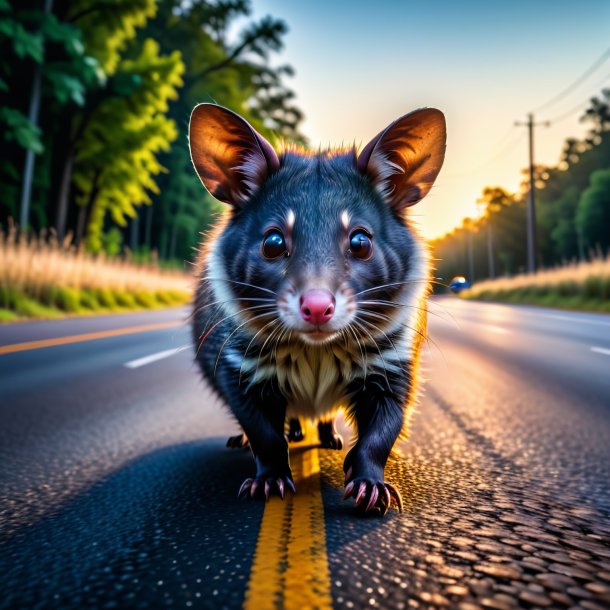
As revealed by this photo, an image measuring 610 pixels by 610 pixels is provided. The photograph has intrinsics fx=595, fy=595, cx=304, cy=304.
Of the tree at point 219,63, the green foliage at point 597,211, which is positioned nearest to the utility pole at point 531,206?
the tree at point 219,63

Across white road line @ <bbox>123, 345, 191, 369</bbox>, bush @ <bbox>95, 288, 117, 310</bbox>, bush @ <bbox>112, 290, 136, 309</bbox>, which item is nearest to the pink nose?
white road line @ <bbox>123, 345, 191, 369</bbox>

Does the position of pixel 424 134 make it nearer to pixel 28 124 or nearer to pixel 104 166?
pixel 28 124

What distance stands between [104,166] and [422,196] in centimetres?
2584

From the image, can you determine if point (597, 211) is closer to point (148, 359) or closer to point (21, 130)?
point (21, 130)

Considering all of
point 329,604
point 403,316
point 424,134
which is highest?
point 424,134

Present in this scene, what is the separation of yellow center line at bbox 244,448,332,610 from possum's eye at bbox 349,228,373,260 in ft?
3.17

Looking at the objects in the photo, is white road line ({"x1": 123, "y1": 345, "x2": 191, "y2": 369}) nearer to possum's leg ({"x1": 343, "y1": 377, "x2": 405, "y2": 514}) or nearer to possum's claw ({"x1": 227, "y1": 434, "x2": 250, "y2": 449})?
possum's claw ({"x1": 227, "y1": 434, "x2": 250, "y2": 449})

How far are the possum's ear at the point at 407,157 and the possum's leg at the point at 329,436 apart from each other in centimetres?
133

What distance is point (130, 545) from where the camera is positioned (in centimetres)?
185

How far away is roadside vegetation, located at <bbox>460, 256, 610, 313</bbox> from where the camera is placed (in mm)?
20734

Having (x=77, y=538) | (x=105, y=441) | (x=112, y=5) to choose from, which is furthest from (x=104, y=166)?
(x=77, y=538)

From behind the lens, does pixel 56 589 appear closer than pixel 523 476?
Yes

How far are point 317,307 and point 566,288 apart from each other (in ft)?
81.9

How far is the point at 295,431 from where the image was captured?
3551mm
